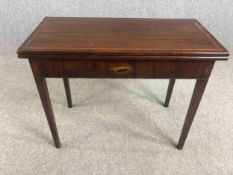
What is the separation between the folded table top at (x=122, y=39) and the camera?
751mm

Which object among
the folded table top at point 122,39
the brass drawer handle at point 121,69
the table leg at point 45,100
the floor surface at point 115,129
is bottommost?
the floor surface at point 115,129

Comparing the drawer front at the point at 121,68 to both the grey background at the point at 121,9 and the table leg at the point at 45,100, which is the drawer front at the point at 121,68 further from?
the grey background at the point at 121,9

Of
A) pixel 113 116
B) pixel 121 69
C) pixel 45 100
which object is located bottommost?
pixel 113 116

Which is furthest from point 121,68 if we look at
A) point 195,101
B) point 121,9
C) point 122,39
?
point 121,9

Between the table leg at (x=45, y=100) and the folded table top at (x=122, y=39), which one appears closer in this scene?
the folded table top at (x=122, y=39)

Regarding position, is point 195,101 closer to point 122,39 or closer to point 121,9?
point 122,39

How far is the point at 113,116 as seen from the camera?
4.40 ft

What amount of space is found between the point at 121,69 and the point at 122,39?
0.14m

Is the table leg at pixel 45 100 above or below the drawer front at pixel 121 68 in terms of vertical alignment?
below

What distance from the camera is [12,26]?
179 centimetres

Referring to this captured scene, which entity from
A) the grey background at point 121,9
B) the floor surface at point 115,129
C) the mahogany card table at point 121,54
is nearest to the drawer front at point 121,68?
the mahogany card table at point 121,54

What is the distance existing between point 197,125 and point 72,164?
0.78 m

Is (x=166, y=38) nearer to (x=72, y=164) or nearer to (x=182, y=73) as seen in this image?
(x=182, y=73)

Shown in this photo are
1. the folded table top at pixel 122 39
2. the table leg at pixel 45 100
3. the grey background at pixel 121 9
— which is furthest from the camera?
the grey background at pixel 121 9
